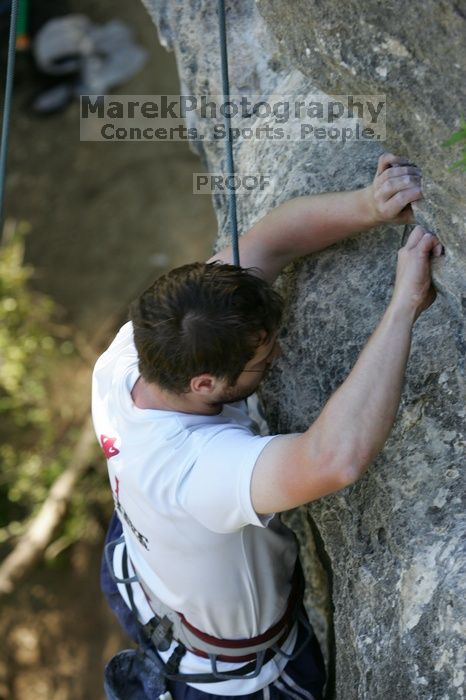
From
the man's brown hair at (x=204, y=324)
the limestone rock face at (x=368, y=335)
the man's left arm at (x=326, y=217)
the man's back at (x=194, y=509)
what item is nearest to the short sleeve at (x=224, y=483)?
the man's back at (x=194, y=509)

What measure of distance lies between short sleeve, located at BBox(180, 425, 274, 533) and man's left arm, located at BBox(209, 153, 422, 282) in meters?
0.47

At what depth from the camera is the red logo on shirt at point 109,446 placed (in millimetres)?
1704

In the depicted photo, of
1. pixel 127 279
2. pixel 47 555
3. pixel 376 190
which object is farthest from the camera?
pixel 127 279

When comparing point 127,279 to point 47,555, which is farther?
point 127,279

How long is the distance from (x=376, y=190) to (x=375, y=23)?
337 mm

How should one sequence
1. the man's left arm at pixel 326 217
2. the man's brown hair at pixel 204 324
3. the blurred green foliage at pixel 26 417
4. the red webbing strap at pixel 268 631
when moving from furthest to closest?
the blurred green foliage at pixel 26 417, the red webbing strap at pixel 268 631, the man's left arm at pixel 326 217, the man's brown hair at pixel 204 324

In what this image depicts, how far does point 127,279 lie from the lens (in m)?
5.63

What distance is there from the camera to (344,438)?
1.40 m

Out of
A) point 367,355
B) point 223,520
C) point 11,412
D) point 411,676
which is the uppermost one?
point 367,355

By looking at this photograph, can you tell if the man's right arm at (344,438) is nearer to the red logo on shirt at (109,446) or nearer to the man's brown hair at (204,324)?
the man's brown hair at (204,324)

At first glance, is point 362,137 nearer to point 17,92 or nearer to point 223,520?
point 223,520

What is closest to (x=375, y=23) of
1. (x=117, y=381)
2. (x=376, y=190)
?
(x=376, y=190)

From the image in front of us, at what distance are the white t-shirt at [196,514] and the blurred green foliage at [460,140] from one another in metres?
0.50

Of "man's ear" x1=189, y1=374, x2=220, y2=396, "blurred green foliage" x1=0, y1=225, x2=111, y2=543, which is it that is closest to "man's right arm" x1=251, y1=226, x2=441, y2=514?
"man's ear" x1=189, y1=374, x2=220, y2=396
